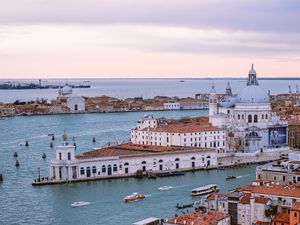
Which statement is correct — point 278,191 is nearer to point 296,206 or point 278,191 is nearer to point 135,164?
point 296,206

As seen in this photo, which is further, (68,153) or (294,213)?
(68,153)

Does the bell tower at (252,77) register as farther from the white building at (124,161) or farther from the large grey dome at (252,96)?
the white building at (124,161)

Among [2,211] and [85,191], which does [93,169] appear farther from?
[2,211]

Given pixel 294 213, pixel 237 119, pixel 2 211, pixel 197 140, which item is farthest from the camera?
pixel 237 119

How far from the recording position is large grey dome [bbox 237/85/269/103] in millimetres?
35219

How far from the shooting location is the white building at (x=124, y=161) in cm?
2478

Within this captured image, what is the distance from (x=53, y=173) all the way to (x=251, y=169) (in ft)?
28.3

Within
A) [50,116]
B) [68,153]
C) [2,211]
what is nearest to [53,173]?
[68,153]

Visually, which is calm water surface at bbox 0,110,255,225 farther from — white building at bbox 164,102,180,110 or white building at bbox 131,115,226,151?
white building at bbox 164,102,180,110

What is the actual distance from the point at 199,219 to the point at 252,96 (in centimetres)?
2157

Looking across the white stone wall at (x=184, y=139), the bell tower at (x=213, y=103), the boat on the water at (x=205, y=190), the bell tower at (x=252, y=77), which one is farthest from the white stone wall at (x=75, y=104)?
the boat on the water at (x=205, y=190)

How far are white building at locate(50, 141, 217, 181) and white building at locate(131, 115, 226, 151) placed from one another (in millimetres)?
2142

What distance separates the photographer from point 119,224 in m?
17.5

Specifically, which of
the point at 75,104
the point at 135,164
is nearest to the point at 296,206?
the point at 135,164
